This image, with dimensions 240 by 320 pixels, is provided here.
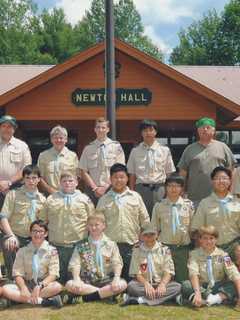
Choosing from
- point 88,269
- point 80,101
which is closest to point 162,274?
point 88,269

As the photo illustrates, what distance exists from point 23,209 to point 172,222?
1754 mm

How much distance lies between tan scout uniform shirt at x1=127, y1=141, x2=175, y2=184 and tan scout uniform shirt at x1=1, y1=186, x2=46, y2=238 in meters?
1.35

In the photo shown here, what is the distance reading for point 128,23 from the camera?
58188 mm

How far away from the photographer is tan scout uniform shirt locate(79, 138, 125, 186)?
295 inches

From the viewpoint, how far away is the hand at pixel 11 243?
6.43 metres

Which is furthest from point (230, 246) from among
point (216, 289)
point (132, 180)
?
point (132, 180)

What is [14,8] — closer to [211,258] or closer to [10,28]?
[10,28]

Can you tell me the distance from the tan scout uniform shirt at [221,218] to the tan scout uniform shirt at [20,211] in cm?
184

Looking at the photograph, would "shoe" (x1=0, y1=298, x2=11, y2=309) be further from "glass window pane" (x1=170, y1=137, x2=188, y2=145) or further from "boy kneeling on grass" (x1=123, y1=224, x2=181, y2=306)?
"glass window pane" (x1=170, y1=137, x2=188, y2=145)

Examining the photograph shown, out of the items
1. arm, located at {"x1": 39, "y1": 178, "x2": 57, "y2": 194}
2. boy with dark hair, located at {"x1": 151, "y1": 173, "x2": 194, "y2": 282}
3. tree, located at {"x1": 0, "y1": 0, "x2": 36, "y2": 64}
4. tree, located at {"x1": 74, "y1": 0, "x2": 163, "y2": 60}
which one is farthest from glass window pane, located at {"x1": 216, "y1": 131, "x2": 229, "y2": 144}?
tree, located at {"x1": 74, "y1": 0, "x2": 163, "y2": 60}

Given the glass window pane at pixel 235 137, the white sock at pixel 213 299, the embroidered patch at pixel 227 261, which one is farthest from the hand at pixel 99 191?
the glass window pane at pixel 235 137

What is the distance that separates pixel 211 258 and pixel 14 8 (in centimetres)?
4632

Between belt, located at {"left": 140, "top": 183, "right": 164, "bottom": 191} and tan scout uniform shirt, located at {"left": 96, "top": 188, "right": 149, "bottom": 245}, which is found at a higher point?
belt, located at {"left": 140, "top": 183, "right": 164, "bottom": 191}

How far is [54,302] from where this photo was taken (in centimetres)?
604
